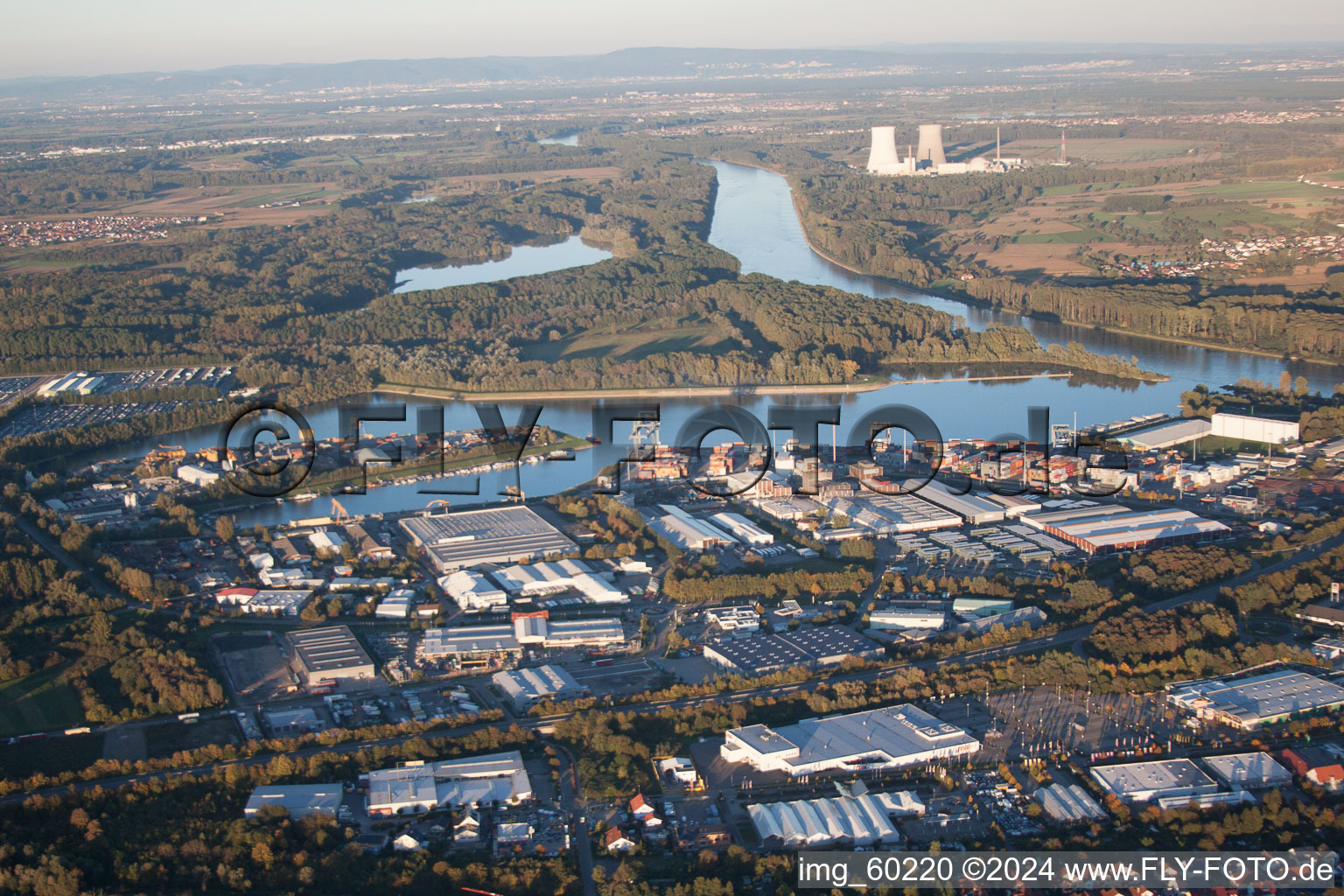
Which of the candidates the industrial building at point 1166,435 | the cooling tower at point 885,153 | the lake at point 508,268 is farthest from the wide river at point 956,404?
the cooling tower at point 885,153

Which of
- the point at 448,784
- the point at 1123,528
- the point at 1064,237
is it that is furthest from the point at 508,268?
the point at 448,784

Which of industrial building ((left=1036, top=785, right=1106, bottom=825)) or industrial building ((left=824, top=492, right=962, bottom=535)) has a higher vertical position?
industrial building ((left=824, top=492, right=962, bottom=535))

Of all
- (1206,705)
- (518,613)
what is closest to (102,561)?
(518,613)

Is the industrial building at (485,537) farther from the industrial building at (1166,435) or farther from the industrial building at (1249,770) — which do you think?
the industrial building at (1166,435)

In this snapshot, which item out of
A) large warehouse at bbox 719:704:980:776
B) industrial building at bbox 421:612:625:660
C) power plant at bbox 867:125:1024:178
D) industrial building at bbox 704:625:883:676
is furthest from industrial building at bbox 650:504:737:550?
power plant at bbox 867:125:1024:178

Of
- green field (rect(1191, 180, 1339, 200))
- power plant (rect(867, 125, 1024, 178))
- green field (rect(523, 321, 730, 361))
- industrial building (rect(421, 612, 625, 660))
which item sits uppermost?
power plant (rect(867, 125, 1024, 178))

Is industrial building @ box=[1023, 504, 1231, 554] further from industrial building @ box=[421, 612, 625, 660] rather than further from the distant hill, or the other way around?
the distant hill

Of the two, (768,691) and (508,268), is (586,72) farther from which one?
(768,691)

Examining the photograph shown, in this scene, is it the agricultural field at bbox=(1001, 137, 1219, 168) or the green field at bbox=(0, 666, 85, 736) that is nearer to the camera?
the green field at bbox=(0, 666, 85, 736)
